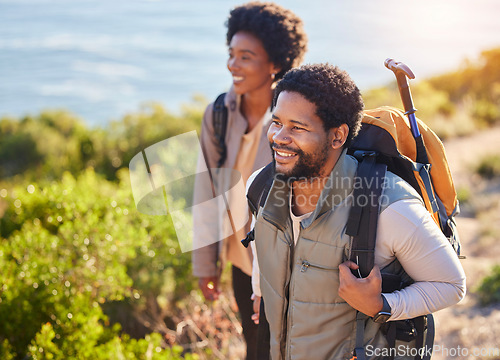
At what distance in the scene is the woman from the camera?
230 centimetres

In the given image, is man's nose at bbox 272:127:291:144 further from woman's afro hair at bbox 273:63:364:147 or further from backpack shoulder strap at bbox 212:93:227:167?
backpack shoulder strap at bbox 212:93:227:167

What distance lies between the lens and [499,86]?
1377cm

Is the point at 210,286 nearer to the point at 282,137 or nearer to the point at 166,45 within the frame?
the point at 282,137

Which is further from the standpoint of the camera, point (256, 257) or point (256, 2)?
point (256, 2)

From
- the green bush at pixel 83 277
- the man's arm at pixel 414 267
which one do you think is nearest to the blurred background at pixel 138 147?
the green bush at pixel 83 277

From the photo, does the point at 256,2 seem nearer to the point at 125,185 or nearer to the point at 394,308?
the point at 394,308

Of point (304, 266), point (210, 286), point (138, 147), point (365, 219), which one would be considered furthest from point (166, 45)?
point (365, 219)

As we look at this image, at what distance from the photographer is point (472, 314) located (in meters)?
3.95

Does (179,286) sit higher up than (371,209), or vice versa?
(371,209)

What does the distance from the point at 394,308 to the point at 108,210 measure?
116 inches

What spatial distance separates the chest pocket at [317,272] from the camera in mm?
1532

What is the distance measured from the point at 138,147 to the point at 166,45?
18.5 meters

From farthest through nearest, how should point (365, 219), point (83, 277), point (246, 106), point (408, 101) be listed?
point (83, 277)
point (246, 106)
point (408, 101)
point (365, 219)

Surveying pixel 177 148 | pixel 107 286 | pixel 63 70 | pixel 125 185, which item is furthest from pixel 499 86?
pixel 63 70
